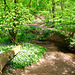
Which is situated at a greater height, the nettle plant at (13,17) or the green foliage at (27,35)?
the nettle plant at (13,17)

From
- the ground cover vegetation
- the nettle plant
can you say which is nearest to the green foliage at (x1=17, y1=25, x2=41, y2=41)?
the ground cover vegetation

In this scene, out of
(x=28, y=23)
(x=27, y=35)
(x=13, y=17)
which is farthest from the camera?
(x=27, y=35)

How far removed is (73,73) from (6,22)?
22.6 ft

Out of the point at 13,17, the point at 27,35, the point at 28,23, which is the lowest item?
the point at 27,35

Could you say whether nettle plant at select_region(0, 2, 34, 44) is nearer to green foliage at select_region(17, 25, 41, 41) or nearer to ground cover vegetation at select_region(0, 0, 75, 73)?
ground cover vegetation at select_region(0, 0, 75, 73)

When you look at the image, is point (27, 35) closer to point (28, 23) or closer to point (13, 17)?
point (28, 23)

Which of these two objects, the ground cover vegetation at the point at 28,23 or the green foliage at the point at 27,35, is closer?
the ground cover vegetation at the point at 28,23

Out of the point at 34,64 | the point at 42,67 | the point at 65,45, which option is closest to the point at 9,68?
the point at 34,64

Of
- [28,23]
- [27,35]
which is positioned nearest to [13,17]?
[28,23]

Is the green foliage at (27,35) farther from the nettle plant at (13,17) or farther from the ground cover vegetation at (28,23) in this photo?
the nettle plant at (13,17)

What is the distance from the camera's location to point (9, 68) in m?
5.27

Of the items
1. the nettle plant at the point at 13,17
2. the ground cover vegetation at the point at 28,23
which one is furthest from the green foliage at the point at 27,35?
the nettle plant at the point at 13,17

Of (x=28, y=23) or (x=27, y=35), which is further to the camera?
(x=27, y=35)

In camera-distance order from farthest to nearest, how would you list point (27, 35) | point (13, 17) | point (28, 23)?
1. point (27, 35)
2. point (28, 23)
3. point (13, 17)
